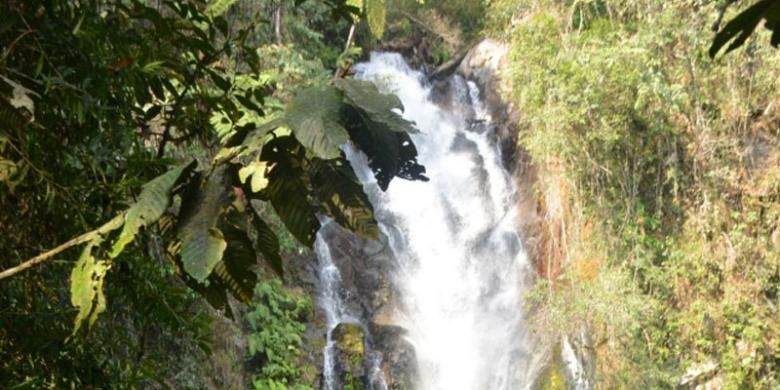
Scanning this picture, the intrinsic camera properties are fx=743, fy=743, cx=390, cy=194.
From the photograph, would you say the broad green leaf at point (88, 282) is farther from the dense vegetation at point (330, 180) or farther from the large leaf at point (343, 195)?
the large leaf at point (343, 195)

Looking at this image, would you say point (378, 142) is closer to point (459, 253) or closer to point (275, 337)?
point (275, 337)

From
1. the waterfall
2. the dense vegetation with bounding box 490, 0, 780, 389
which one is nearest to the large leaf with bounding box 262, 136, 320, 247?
the dense vegetation with bounding box 490, 0, 780, 389

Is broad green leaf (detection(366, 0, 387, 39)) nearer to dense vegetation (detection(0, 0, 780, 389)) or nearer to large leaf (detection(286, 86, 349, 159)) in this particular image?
dense vegetation (detection(0, 0, 780, 389))

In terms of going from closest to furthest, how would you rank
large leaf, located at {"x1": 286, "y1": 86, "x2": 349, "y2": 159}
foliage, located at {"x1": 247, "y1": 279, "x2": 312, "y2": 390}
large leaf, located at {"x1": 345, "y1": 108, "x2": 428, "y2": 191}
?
1. large leaf, located at {"x1": 286, "y1": 86, "x2": 349, "y2": 159}
2. large leaf, located at {"x1": 345, "y1": 108, "x2": 428, "y2": 191}
3. foliage, located at {"x1": 247, "y1": 279, "x2": 312, "y2": 390}

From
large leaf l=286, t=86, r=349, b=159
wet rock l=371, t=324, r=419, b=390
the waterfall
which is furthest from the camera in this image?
the waterfall

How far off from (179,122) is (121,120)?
131 mm

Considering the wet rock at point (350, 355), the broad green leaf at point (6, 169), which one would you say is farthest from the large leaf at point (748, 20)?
the wet rock at point (350, 355)

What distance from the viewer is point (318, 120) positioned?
36.6 inches

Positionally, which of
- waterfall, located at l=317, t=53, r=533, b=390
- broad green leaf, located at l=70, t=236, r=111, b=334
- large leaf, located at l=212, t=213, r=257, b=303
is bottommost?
broad green leaf, located at l=70, t=236, r=111, b=334

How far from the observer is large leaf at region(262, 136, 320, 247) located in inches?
41.6

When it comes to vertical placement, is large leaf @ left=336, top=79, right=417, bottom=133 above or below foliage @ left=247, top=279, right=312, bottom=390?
below

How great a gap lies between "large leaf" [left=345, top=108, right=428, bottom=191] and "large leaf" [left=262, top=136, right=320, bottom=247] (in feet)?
0.29

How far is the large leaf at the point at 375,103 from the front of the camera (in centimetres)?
99

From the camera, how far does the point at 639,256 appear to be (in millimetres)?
8242
